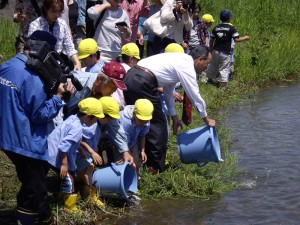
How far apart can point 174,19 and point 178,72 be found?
9.32 feet

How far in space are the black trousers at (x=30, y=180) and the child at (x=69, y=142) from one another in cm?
27

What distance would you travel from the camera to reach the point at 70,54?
7051 millimetres

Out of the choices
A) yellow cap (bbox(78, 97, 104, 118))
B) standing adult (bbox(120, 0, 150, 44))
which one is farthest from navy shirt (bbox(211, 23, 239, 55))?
yellow cap (bbox(78, 97, 104, 118))

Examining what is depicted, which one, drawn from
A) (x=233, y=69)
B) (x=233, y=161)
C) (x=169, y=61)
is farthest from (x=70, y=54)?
(x=233, y=69)

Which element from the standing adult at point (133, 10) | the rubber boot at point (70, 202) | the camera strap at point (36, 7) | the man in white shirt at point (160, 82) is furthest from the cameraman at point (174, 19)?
the rubber boot at point (70, 202)

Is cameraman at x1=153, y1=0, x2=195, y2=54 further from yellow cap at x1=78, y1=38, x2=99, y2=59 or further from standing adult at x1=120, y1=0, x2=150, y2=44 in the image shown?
yellow cap at x1=78, y1=38, x2=99, y2=59

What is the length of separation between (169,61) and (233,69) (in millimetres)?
6498

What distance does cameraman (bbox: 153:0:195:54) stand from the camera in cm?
927

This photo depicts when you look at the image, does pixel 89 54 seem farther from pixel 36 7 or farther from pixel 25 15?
pixel 25 15

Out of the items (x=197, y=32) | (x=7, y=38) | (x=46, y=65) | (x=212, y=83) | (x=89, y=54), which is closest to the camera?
(x=46, y=65)

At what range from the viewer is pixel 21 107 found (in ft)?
16.6

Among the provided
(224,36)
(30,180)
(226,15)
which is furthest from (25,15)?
(226,15)

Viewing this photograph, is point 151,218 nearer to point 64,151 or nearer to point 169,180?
point 169,180

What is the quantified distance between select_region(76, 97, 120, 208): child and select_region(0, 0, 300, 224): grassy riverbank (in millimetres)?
240
